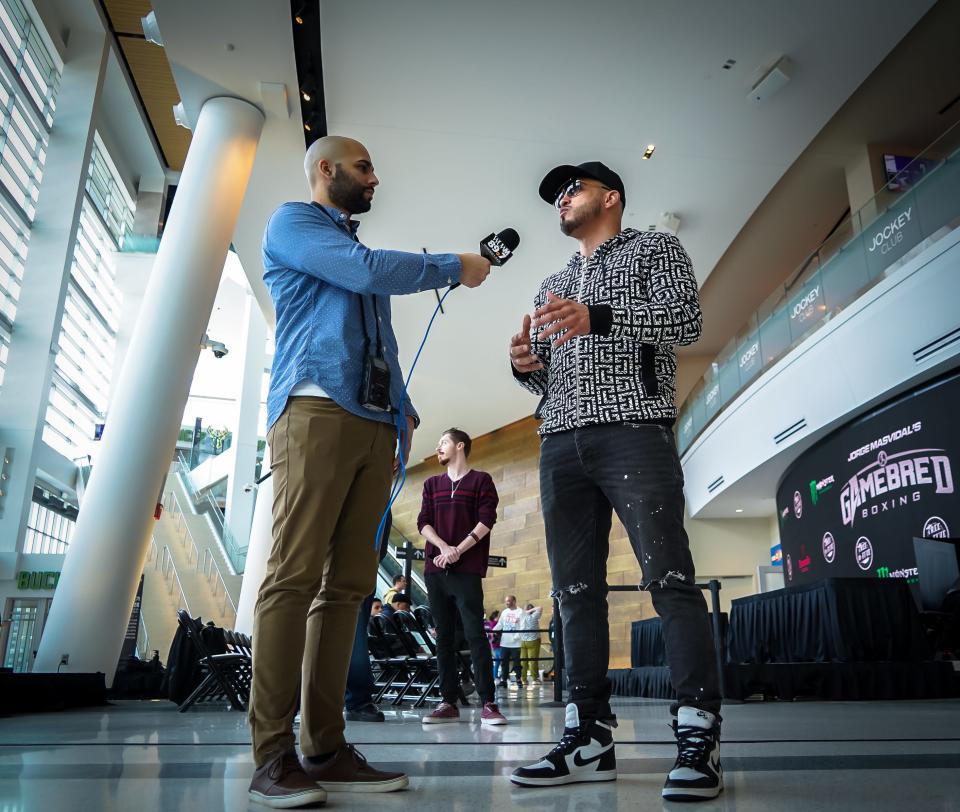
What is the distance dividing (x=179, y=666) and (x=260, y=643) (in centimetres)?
600

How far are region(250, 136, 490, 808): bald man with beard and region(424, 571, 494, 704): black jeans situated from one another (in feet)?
7.89

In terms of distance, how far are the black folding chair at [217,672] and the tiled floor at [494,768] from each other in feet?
5.86

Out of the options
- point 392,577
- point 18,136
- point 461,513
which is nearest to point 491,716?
point 461,513

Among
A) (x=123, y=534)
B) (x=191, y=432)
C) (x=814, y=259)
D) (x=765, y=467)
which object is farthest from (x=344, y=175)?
(x=191, y=432)

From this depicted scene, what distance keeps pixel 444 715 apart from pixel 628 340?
294 cm

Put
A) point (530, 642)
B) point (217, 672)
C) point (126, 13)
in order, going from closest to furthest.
A: 1. point (217, 672)
2. point (126, 13)
3. point (530, 642)

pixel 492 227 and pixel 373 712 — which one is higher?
pixel 492 227

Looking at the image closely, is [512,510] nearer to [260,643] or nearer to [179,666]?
[179,666]

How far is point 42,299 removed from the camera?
10891 millimetres

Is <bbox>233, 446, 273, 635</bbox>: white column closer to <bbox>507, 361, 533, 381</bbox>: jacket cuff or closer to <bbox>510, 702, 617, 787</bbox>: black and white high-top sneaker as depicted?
<bbox>507, 361, 533, 381</bbox>: jacket cuff

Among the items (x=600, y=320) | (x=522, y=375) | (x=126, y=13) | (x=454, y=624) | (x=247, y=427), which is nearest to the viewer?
(x=600, y=320)

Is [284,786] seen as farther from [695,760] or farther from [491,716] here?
[491,716]

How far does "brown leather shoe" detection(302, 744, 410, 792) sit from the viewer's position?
1643mm

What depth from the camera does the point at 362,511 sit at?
187 cm
